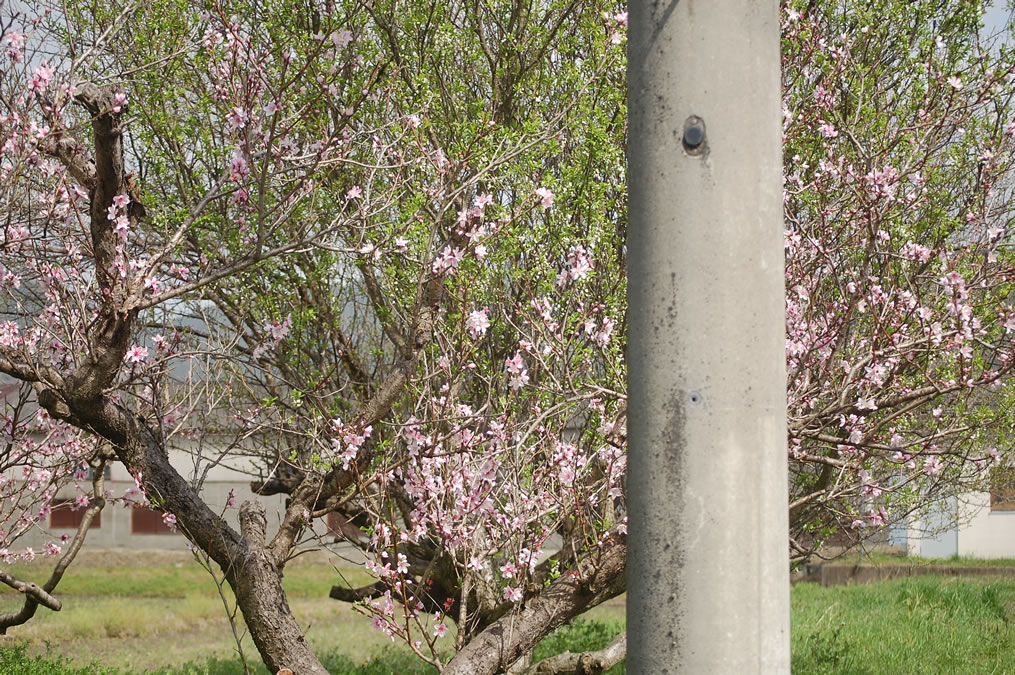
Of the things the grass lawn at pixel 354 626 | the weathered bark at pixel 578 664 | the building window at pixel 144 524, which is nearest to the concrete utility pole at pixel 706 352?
the grass lawn at pixel 354 626

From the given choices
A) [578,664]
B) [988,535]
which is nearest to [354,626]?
[578,664]

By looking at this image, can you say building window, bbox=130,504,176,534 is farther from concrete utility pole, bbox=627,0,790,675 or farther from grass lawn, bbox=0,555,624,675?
concrete utility pole, bbox=627,0,790,675

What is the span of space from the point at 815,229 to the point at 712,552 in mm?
5513

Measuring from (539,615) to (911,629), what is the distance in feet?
19.2

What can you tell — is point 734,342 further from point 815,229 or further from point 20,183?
point 20,183

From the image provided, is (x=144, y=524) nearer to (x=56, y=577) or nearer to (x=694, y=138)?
(x=56, y=577)

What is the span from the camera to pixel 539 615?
6.29m

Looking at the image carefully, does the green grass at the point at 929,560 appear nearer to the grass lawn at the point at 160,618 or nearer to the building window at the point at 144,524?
the grass lawn at the point at 160,618

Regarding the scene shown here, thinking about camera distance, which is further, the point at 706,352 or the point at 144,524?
the point at 144,524

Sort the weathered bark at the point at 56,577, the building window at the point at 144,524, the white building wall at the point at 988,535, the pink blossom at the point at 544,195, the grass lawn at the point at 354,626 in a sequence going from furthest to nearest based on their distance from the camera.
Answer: the building window at the point at 144,524, the white building wall at the point at 988,535, the grass lawn at the point at 354,626, the weathered bark at the point at 56,577, the pink blossom at the point at 544,195

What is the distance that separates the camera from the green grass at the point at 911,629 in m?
8.86

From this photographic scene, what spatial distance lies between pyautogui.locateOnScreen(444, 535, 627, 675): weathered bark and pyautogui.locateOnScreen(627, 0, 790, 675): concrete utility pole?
4.36 m

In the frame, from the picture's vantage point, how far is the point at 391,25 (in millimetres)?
7895

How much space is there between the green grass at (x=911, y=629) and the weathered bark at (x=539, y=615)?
11.4 ft
